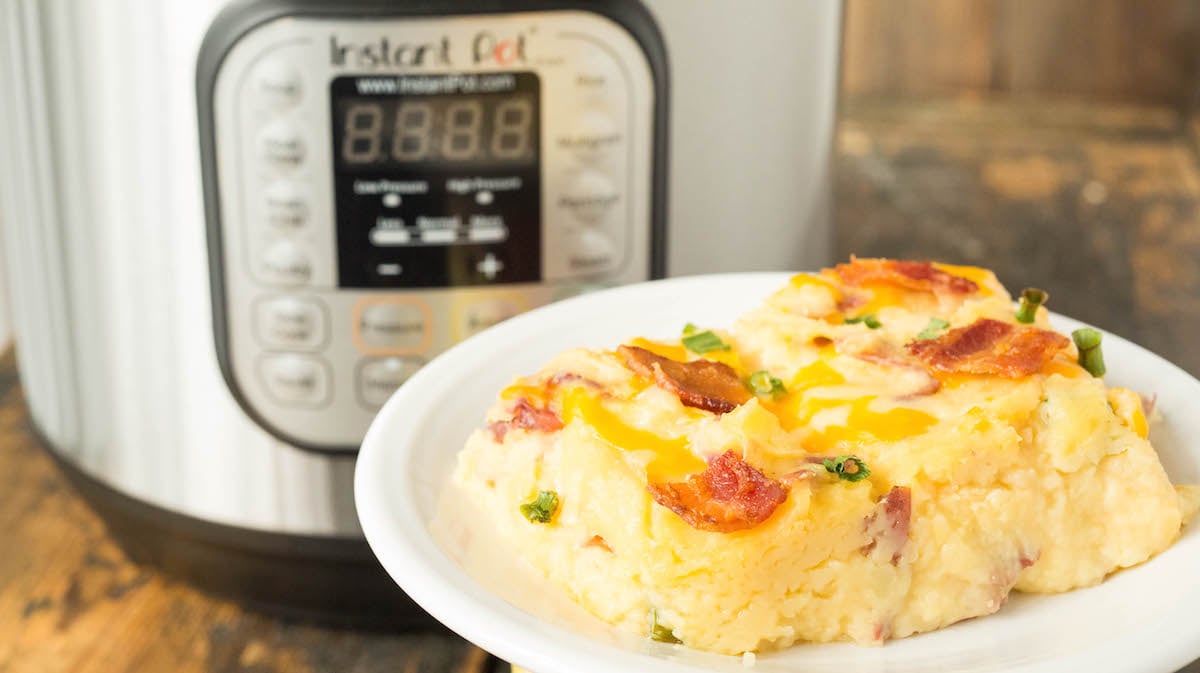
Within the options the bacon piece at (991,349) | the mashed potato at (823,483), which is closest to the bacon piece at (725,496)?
the mashed potato at (823,483)

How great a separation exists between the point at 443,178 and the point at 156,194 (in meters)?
0.16

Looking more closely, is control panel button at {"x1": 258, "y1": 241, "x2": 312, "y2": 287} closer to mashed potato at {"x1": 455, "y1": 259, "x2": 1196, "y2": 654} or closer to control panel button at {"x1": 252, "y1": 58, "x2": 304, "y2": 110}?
control panel button at {"x1": 252, "y1": 58, "x2": 304, "y2": 110}

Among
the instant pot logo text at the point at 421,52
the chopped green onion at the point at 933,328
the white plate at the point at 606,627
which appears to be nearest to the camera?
the white plate at the point at 606,627

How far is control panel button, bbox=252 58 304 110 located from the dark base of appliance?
26cm

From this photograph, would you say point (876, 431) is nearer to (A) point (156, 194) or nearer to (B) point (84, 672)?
(A) point (156, 194)

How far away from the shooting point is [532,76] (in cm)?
75

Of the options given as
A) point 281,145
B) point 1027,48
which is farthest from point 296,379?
A: point 1027,48

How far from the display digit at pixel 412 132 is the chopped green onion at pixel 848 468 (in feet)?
1.12

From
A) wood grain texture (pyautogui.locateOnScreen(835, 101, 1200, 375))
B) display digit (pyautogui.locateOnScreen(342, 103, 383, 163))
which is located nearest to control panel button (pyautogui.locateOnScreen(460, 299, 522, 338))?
display digit (pyautogui.locateOnScreen(342, 103, 383, 163))

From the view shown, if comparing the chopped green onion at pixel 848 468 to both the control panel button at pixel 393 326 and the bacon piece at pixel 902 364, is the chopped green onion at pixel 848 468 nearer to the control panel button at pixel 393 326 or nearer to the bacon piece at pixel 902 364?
A: the bacon piece at pixel 902 364

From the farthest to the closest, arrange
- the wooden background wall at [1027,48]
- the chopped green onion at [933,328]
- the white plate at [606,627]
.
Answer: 1. the wooden background wall at [1027,48]
2. the chopped green onion at [933,328]
3. the white plate at [606,627]

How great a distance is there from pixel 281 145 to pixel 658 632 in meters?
0.39

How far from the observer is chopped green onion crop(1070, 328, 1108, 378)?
581 millimetres

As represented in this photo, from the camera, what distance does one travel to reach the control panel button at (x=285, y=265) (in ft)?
2.55
